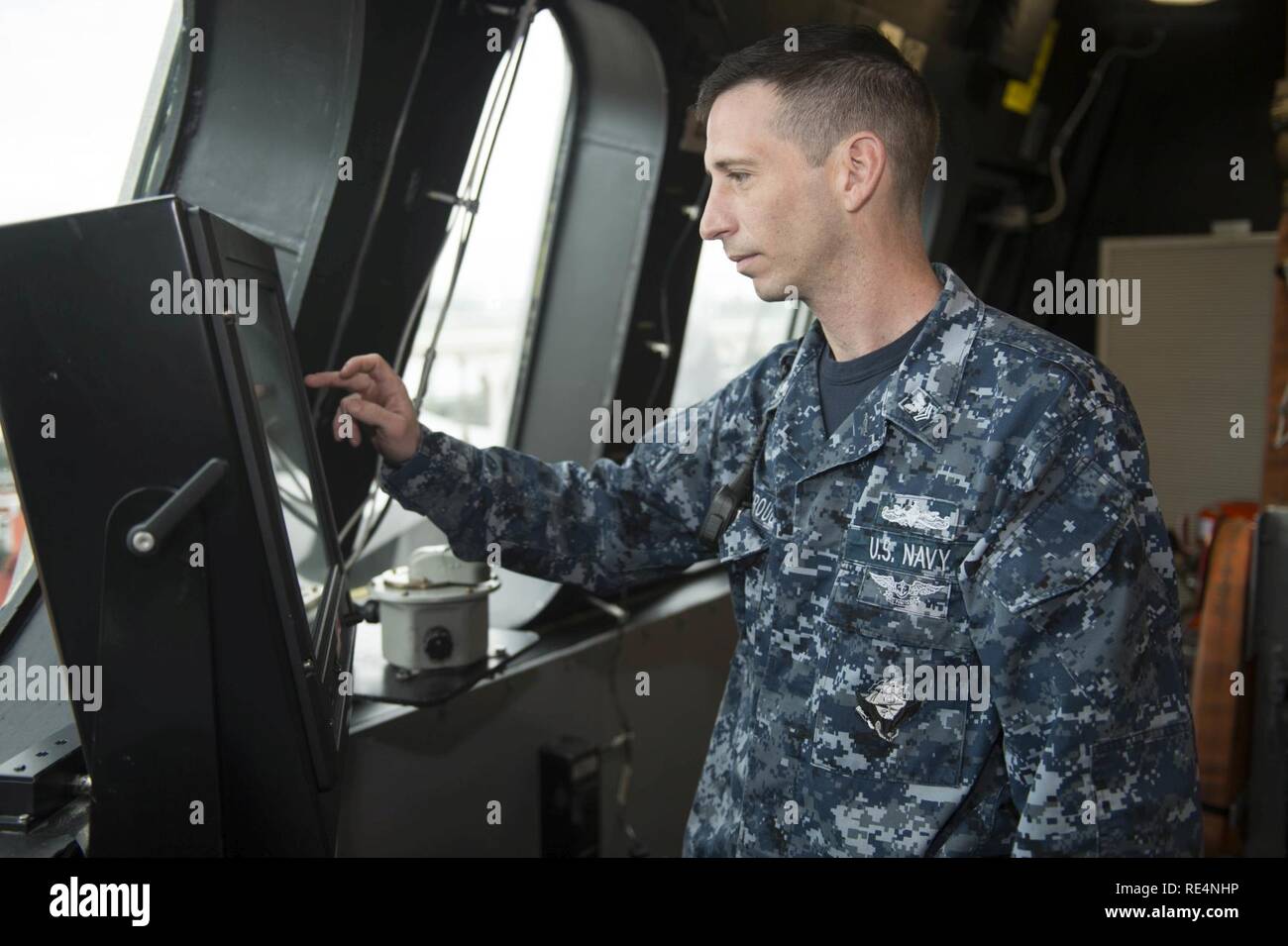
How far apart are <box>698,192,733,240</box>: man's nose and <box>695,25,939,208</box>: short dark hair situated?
0.14 meters

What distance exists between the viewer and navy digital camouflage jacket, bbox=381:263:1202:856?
50.3 inches

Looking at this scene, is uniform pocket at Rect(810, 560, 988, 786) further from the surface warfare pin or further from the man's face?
the man's face

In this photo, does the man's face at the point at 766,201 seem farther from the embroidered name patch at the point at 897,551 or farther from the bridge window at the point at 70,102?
the bridge window at the point at 70,102

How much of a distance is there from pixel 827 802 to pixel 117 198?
64.1 inches

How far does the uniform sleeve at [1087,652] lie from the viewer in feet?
4.14

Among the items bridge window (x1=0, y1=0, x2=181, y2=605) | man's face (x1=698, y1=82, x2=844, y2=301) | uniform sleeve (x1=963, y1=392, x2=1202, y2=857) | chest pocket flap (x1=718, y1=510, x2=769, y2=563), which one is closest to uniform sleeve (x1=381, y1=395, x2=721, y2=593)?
chest pocket flap (x1=718, y1=510, x2=769, y2=563)

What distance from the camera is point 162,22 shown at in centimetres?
185

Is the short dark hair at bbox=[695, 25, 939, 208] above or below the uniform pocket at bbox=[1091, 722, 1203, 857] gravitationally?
above

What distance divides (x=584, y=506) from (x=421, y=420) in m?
0.38

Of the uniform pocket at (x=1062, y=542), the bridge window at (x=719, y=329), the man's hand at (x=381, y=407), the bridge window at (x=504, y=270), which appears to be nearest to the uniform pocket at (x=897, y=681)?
the uniform pocket at (x=1062, y=542)

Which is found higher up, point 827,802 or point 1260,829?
point 827,802

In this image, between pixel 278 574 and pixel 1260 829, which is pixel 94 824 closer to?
pixel 278 574

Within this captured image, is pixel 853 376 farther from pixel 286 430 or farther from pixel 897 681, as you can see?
pixel 286 430

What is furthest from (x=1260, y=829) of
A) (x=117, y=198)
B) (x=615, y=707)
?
(x=117, y=198)
